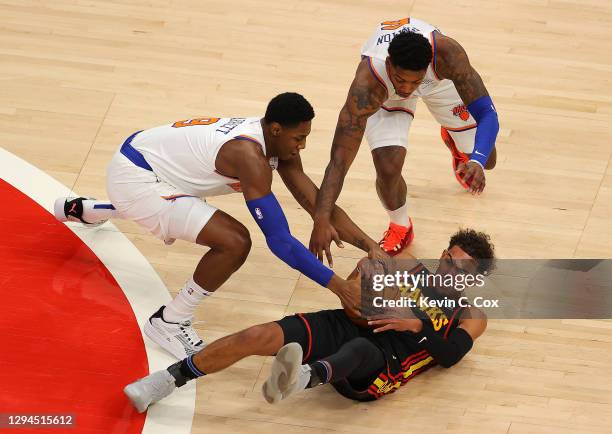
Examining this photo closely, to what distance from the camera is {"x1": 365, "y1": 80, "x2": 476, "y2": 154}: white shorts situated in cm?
644

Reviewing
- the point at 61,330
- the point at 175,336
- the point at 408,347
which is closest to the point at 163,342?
the point at 175,336

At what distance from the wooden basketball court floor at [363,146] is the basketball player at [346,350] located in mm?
214

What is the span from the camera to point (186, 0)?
28.8 ft

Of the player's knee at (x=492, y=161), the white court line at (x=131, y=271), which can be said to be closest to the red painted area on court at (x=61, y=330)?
the white court line at (x=131, y=271)

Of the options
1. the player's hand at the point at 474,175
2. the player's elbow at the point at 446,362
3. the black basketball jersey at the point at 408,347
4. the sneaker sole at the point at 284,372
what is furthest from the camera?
the player's hand at the point at 474,175

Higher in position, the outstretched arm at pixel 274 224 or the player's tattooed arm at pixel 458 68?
the player's tattooed arm at pixel 458 68

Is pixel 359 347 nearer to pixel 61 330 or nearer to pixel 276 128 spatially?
pixel 276 128

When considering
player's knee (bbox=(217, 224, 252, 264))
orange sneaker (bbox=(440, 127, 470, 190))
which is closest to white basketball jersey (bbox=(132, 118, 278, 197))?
player's knee (bbox=(217, 224, 252, 264))

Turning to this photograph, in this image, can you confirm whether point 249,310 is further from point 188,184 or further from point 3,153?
point 3,153

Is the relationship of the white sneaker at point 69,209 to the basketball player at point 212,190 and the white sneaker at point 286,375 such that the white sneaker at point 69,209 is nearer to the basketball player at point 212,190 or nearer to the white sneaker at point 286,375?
the basketball player at point 212,190

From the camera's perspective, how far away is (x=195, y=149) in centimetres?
584

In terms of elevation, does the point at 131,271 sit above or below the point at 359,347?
below

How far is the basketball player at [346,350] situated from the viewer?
543cm

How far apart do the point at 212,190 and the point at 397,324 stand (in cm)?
123
